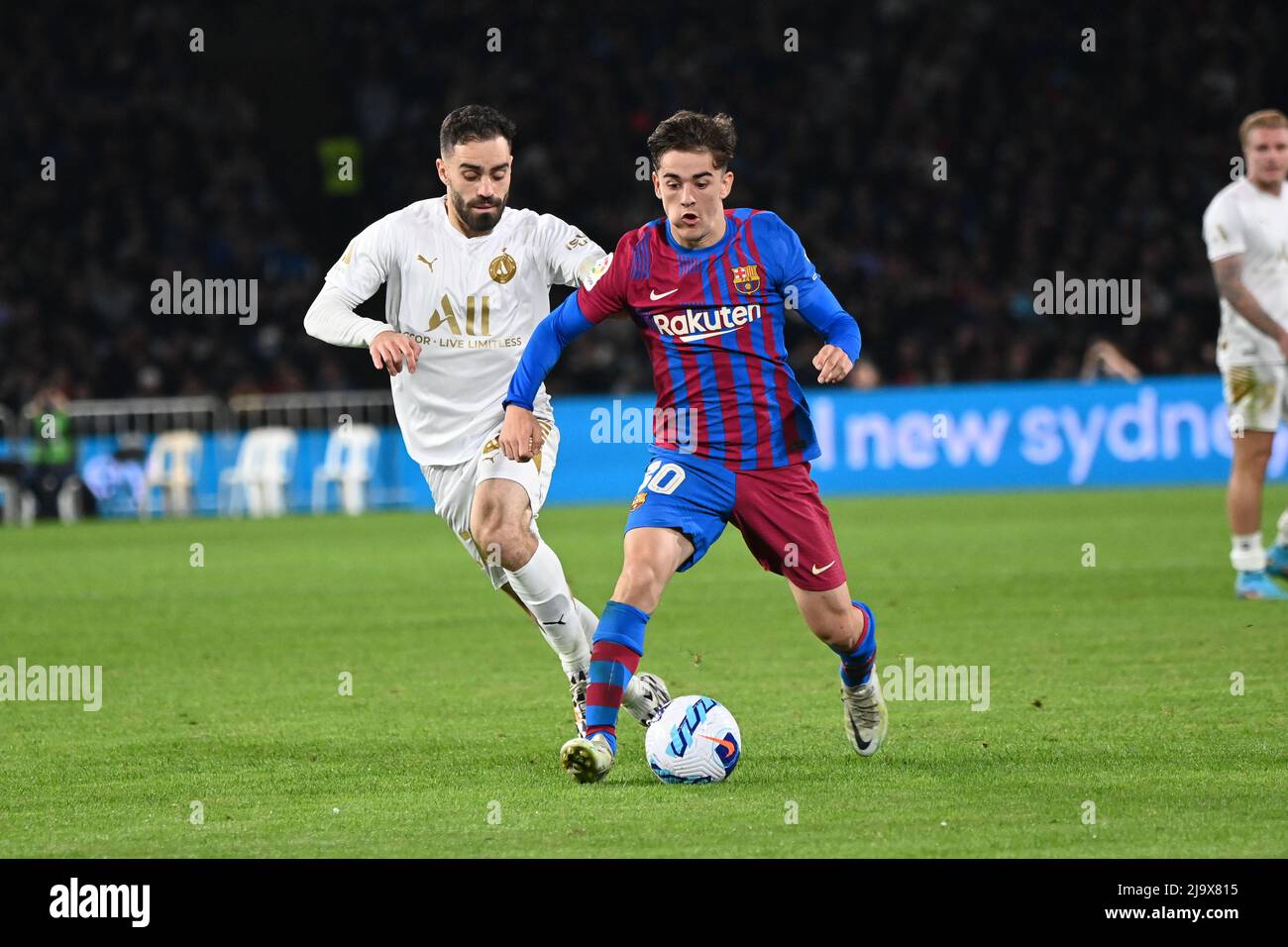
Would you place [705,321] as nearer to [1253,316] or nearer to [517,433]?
[517,433]

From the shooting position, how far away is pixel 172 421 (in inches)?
959

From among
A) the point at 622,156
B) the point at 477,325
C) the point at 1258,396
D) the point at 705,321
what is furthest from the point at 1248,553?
the point at 622,156

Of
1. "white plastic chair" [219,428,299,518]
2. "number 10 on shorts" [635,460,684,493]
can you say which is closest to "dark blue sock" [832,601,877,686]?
"number 10 on shorts" [635,460,684,493]

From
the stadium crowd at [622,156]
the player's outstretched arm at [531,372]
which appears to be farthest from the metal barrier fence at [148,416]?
the player's outstretched arm at [531,372]

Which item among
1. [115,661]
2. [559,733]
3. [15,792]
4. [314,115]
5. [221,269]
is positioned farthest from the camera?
[314,115]

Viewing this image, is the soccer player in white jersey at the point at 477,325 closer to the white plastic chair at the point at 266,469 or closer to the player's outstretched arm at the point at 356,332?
the player's outstretched arm at the point at 356,332

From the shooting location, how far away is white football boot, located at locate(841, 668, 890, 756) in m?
6.50

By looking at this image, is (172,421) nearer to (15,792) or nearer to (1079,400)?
(1079,400)

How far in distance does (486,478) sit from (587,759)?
4.79 feet

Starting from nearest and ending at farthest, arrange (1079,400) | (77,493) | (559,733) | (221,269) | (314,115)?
(559,733) → (1079,400) → (77,493) → (221,269) → (314,115)

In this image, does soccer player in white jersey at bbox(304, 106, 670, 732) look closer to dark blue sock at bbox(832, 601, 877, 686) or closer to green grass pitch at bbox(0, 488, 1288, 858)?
green grass pitch at bbox(0, 488, 1288, 858)

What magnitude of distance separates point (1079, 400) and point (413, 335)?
1575cm

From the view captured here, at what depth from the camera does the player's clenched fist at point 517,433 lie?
20.4 feet

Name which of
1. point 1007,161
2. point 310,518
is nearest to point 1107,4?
point 1007,161
